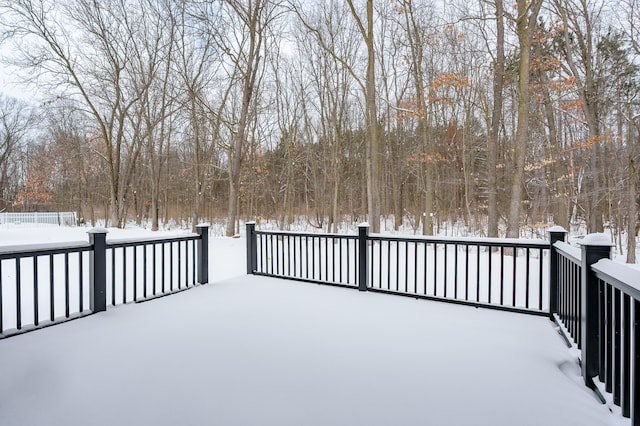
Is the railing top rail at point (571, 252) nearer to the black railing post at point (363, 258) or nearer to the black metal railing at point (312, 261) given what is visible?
the black railing post at point (363, 258)

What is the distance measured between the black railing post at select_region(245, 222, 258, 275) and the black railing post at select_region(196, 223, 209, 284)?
0.75 metres

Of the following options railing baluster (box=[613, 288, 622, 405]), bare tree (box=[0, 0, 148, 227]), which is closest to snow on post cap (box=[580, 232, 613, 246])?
railing baluster (box=[613, 288, 622, 405])

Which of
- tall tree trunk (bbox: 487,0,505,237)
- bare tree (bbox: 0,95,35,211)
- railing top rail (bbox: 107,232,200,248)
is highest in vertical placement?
bare tree (bbox: 0,95,35,211)

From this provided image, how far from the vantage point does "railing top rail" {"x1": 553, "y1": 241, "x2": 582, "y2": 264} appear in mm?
2348

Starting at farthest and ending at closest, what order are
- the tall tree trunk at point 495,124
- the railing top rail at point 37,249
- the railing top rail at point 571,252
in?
the tall tree trunk at point 495,124 → the railing top rail at point 37,249 → the railing top rail at point 571,252

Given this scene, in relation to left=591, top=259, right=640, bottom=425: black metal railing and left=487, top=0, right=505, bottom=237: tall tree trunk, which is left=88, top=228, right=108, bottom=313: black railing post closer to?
left=591, top=259, right=640, bottom=425: black metal railing

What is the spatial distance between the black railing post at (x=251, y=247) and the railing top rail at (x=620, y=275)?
14.5 ft

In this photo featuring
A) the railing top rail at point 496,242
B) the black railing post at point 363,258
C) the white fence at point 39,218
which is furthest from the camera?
the white fence at point 39,218

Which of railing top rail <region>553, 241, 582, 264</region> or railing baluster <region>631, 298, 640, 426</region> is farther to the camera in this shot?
railing top rail <region>553, 241, 582, 264</region>

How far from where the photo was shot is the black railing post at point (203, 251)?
482 cm

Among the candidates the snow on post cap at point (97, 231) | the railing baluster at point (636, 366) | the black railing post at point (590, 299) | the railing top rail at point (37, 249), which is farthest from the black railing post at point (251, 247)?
the railing baluster at point (636, 366)

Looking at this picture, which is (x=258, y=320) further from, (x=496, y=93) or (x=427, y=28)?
(x=427, y=28)

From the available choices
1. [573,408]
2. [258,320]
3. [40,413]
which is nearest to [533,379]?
[573,408]

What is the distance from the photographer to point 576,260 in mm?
2352
